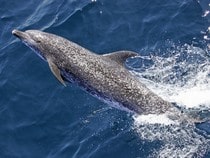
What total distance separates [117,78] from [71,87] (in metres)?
2.90

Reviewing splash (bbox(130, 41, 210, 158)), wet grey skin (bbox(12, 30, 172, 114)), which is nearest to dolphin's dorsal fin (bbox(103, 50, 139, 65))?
wet grey skin (bbox(12, 30, 172, 114))

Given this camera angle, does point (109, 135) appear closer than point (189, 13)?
Yes

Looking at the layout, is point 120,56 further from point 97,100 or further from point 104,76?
point 97,100

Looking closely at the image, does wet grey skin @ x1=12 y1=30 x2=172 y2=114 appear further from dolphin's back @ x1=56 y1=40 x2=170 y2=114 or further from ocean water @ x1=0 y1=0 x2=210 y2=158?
ocean water @ x1=0 y1=0 x2=210 y2=158

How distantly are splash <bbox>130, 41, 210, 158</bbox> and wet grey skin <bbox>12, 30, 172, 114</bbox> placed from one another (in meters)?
0.44

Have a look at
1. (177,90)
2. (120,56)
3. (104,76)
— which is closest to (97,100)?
(104,76)

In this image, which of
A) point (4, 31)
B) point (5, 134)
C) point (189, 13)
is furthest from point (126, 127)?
point (4, 31)

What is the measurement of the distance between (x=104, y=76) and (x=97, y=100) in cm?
175

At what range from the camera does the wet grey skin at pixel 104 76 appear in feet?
41.0

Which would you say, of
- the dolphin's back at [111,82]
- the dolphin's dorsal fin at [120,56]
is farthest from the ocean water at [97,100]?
the dolphin's dorsal fin at [120,56]

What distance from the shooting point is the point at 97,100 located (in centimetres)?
1444

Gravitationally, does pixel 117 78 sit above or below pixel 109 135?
above

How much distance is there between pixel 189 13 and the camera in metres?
16.5

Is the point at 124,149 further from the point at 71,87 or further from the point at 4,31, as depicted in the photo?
the point at 4,31
